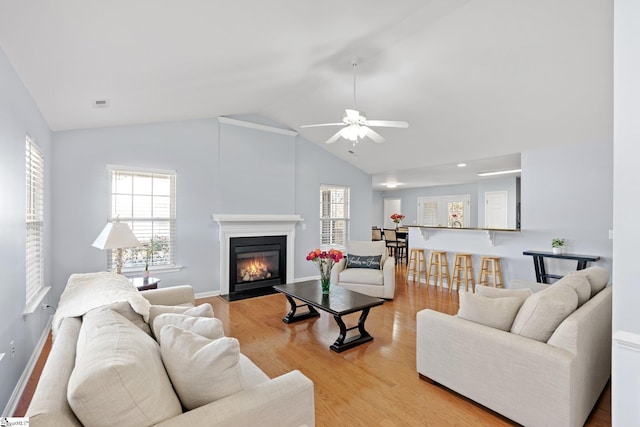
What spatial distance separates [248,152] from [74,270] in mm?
3081

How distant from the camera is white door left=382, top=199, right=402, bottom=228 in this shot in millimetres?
11750

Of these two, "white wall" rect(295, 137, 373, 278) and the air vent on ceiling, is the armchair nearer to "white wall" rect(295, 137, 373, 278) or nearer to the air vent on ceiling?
A: "white wall" rect(295, 137, 373, 278)

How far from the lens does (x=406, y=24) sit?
9.23ft

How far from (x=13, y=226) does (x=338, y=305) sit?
275cm

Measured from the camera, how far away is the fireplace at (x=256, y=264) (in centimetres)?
550

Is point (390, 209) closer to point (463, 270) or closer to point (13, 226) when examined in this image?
point (463, 270)

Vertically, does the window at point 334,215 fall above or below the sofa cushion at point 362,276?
above

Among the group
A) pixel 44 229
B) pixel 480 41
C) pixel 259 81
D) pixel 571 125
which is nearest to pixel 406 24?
pixel 480 41

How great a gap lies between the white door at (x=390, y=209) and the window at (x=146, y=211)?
28.1ft

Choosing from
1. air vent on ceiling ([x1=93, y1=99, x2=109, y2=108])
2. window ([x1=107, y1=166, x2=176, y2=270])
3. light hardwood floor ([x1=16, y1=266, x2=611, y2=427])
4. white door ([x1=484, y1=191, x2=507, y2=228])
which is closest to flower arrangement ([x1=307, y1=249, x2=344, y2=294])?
light hardwood floor ([x1=16, y1=266, x2=611, y2=427])

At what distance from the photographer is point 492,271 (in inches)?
206

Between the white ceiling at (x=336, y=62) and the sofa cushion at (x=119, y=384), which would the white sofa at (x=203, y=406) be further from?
the white ceiling at (x=336, y=62)

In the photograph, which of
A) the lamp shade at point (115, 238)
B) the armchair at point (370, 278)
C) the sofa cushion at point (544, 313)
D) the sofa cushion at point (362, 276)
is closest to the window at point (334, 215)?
the armchair at point (370, 278)

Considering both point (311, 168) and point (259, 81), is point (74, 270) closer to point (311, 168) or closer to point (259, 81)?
point (259, 81)
